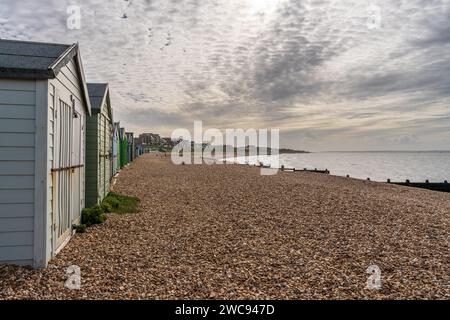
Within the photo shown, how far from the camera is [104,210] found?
11.4 metres

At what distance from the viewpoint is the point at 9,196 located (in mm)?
5934

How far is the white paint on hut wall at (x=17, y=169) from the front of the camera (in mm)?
5883

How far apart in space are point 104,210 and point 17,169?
5664 mm

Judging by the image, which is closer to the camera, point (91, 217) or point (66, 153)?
point (66, 153)

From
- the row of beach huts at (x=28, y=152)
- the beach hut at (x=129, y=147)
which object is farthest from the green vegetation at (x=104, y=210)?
the beach hut at (x=129, y=147)

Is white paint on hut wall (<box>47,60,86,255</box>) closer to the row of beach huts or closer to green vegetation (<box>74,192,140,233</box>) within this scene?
the row of beach huts

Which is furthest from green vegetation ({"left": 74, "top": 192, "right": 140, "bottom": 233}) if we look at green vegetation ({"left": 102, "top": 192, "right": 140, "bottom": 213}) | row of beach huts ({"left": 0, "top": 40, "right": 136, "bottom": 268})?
row of beach huts ({"left": 0, "top": 40, "right": 136, "bottom": 268})

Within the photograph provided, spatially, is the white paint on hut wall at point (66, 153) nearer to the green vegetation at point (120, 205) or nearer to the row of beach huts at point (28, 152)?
the row of beach huts at point (28, 152)

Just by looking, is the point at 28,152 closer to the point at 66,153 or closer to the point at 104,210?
the point at 66,153

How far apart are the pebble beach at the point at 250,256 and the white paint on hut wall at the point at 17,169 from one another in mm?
438

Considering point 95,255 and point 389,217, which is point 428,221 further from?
point 95,255

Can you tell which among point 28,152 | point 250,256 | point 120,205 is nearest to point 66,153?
point 28,152
